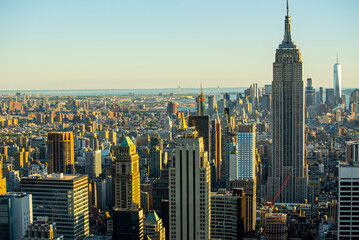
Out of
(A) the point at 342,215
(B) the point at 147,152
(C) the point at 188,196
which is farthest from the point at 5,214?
(B) the point at 147,152

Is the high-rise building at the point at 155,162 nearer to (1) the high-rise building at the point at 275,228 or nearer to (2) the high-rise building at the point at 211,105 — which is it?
(2) the high-rise building at the point at 211,105

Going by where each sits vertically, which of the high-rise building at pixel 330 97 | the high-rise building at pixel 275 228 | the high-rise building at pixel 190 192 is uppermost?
the high-rise building at pixel 330 97

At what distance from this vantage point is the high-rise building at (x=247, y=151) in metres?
27.7

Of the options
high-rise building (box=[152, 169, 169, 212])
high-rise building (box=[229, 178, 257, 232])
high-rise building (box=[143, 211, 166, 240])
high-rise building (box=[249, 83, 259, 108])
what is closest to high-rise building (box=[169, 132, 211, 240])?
high-rise building (box=[143, 211, 166, 240])

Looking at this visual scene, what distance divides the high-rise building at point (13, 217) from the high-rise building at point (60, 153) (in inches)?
397

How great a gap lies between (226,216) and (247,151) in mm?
12391

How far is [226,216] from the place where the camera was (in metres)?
16.4

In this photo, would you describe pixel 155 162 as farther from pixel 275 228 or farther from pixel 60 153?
pixel 275 228

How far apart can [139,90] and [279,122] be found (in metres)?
6.77

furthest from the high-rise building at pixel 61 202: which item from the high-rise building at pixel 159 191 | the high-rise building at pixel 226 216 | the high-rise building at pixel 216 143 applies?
the high-rise building at pixel 216 143

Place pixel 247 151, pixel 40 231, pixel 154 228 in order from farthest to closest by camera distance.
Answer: pixel 247 151 → pixel 154 228 → pixel 40 231

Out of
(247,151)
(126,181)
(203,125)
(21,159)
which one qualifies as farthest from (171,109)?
(126,181)

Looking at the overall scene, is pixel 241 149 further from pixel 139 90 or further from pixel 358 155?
pixel 358 155

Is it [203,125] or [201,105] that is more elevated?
[201,105]
